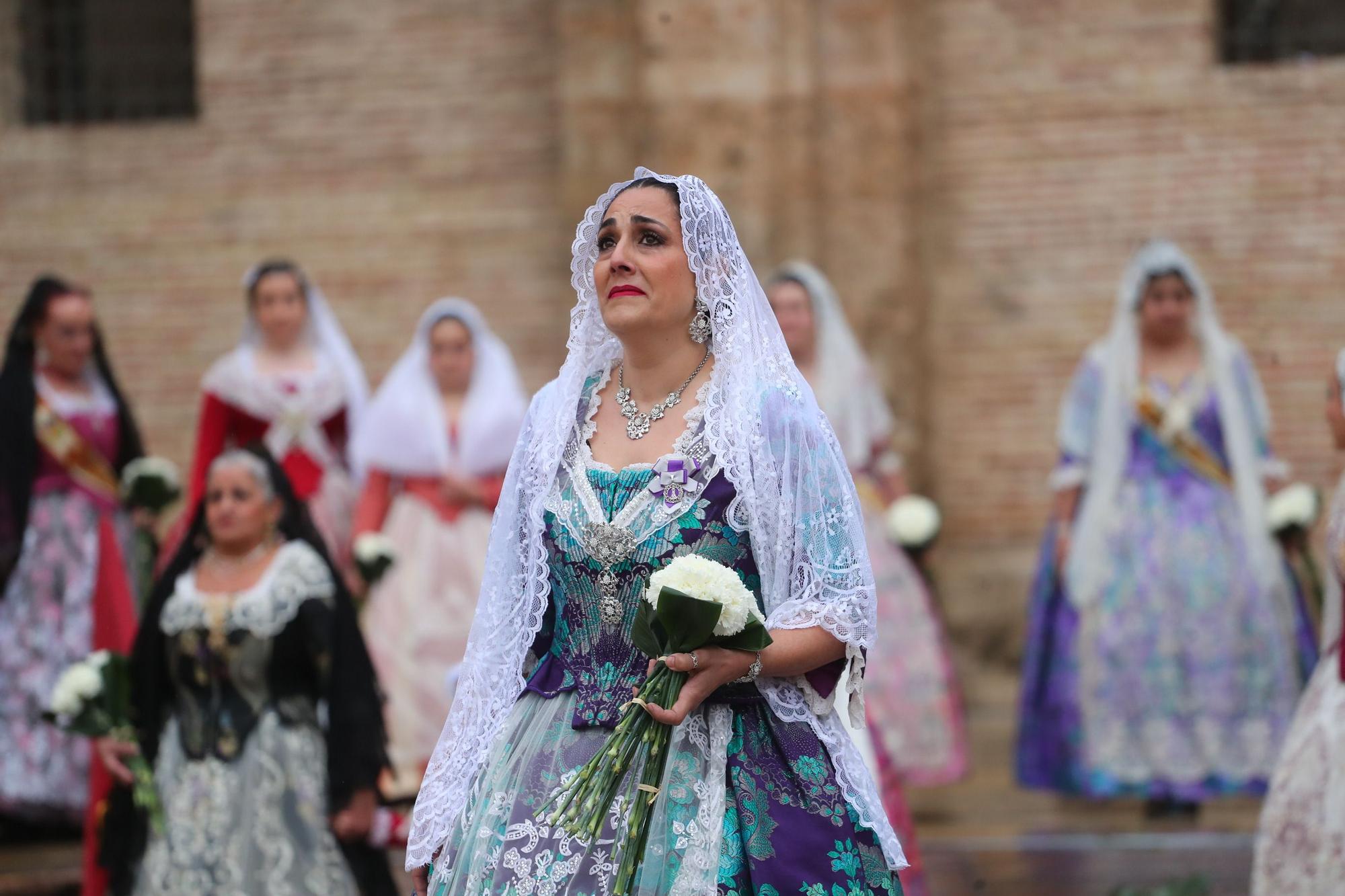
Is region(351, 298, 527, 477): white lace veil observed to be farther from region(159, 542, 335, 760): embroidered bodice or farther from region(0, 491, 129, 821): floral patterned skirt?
region(159, 542, 335, 760): embroidered bodice

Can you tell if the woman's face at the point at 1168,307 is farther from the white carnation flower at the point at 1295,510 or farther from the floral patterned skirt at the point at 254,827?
the floral patterned skirt at the point at 254,827

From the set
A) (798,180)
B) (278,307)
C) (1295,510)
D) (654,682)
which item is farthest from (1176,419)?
(654,682)

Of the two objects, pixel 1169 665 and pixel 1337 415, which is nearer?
pixel 1337 415

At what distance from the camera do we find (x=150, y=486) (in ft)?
26.5

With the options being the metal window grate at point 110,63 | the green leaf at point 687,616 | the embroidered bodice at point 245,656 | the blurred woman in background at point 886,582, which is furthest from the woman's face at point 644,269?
the metal window grate at point 110,63

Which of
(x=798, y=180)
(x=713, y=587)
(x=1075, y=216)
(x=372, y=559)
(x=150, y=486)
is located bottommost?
(x=372, y=559)

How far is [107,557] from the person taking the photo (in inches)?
320

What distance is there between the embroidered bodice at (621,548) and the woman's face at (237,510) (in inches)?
92.3

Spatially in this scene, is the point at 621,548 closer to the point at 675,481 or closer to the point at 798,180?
the point at 675,481

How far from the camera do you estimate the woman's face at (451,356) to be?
28.7 ft

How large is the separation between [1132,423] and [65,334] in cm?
465

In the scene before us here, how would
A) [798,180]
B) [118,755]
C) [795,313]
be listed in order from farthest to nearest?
1. [798,180]
2. [795,313]
3. [118,755]

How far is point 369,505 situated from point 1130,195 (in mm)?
4234

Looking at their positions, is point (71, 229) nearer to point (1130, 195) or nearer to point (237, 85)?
point (237, 85)
